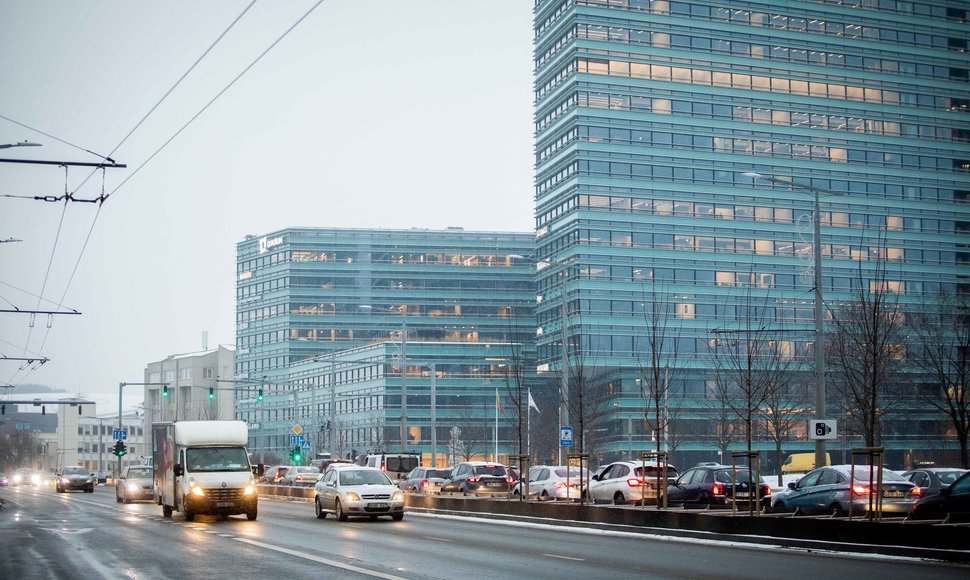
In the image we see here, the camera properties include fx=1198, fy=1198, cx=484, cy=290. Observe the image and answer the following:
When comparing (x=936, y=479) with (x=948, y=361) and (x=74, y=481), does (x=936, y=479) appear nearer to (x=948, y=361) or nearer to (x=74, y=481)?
(x=948, y=361)

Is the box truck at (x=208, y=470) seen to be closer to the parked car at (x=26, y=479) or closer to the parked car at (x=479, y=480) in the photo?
the parked car at (x=479, y=480)

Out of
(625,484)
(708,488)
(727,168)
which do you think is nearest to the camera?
(708,488)

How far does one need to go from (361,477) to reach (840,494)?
526 inches

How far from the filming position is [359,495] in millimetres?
33094

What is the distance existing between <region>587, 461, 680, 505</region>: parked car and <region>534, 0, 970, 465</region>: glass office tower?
240ft

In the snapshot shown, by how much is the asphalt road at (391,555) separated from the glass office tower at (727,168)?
278ft

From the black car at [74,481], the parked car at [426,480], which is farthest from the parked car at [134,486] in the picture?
the black car at [74,481]

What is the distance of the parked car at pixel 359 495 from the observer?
108 feet

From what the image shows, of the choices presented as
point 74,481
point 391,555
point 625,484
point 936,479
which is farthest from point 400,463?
point 391,555

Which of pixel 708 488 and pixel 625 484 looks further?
pixel 625 484

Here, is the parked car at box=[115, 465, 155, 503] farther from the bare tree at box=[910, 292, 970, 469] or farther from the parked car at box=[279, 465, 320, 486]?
the bare tree at box=[910, 292, 970, 469]

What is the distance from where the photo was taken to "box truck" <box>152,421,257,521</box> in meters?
33.2

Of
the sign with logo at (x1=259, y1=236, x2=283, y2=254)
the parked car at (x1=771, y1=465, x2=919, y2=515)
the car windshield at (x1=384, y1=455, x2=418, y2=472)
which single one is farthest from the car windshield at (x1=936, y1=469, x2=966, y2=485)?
the sign with logo at (x1=259, y1=236, x2=283, y2=254)

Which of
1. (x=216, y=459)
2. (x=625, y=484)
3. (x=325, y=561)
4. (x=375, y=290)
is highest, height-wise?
(x=375, y=290)
